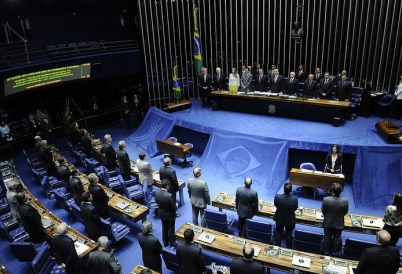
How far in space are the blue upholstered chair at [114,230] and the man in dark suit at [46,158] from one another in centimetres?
440

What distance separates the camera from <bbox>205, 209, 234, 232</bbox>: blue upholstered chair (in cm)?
731

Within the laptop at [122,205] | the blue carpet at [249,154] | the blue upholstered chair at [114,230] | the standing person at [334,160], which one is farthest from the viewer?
the standing person at [334,160]

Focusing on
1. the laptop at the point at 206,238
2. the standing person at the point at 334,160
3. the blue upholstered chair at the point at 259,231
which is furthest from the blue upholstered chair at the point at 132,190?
the standing person at the point at 334,160

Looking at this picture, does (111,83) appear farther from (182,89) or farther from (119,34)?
(182,89)

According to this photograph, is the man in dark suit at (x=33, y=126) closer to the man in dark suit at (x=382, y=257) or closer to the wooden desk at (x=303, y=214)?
the wooden desk at (x=303, y=214)

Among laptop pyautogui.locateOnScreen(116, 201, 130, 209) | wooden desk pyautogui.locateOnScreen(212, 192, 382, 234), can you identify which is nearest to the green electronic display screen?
laptop pyautogui.locateOnScreen(116, 201, 130, 209)

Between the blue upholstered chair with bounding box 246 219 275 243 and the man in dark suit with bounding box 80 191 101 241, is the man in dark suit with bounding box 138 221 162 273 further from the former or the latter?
the blue upholstered chair with bounding box 246 219 275 243

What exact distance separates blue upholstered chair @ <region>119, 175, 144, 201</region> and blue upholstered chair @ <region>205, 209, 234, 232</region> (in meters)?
2.39

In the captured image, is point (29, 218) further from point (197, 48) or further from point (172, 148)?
point (197, 48)

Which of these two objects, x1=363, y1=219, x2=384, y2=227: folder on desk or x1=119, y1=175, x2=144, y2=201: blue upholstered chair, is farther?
x1=119, y1=175, x2=144, y2=201: blue upholstered chair

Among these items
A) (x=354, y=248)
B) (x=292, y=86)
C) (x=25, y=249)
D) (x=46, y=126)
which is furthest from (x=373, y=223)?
(x=46, y=126)

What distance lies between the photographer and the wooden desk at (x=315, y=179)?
28.6 ft

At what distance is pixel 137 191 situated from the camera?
9.22m

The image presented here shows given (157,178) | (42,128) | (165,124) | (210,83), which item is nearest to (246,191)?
(157,178)
